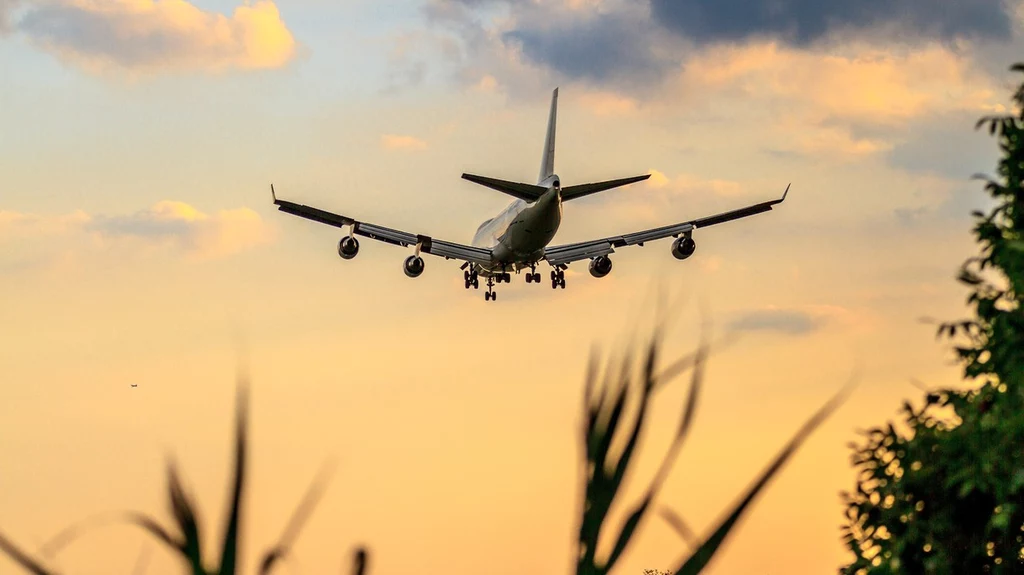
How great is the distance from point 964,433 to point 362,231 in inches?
2264

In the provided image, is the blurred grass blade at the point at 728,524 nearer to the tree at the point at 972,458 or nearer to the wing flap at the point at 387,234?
the tree at the point at 972,458

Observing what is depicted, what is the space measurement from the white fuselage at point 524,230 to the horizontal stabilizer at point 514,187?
427mm

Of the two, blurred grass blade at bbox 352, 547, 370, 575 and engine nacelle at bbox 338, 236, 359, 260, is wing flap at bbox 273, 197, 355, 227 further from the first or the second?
blurred grass blade at bbox 352, 547, 370, 575

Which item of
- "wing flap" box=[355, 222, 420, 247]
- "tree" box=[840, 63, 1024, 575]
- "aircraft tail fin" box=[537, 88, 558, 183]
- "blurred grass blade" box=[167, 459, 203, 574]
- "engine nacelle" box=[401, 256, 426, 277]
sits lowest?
"blurred grass blade" box=[167, 459, 203, 574]

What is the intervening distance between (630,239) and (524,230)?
44.7ft

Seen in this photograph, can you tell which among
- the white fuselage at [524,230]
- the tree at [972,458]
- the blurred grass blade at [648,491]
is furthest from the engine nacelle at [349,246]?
the blurred grass blade at [648,491]

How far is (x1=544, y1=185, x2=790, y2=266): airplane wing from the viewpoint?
234 feet

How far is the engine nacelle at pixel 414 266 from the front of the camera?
6731cm

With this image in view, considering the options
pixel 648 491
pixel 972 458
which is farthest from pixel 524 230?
pixel 648 491

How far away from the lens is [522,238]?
6384 centimetres

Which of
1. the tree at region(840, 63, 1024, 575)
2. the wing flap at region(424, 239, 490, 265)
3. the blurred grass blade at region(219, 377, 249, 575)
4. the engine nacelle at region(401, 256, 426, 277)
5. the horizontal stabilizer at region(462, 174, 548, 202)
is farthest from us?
the wing flap at region(424, 239, 490, 265)

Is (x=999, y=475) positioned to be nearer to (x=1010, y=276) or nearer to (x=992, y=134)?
(x=1010, y=276)

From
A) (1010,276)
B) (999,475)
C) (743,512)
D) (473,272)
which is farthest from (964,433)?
(473,272)

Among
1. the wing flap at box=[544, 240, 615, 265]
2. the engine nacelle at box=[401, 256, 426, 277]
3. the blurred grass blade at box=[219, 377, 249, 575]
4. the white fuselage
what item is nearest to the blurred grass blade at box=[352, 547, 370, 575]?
the blurred grass blade at box=[219, 377, 249, 575]
